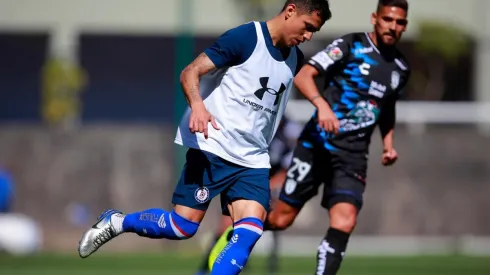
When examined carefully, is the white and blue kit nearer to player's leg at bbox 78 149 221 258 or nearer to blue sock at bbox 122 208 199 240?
player's leg at bbox 78 149 221 258

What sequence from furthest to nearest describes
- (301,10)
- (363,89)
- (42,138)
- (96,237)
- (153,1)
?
(153,1)
(42,138)
(363,89)
(96,237)
(301,10)

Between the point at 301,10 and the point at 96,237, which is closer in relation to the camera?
the point at 301,10

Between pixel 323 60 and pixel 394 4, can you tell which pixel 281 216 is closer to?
pixel 323 60

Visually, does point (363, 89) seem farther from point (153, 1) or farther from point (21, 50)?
point (21, 50)

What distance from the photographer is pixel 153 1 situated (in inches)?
1126

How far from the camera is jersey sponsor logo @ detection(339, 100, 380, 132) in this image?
9830mm

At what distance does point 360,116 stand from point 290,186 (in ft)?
2.77

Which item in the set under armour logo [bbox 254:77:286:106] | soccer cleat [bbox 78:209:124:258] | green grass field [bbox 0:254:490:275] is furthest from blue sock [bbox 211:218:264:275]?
green grass field [bbox 0:254:490:275]

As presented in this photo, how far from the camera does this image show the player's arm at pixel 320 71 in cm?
916

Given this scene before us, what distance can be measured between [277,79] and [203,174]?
0.86 metres

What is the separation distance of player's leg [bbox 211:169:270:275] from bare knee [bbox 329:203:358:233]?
114 centimetres

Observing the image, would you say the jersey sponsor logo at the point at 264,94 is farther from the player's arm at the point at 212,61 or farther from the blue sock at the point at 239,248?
the blue sock at the point at 239,248

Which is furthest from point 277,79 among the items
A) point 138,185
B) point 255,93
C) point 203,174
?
point 138,185

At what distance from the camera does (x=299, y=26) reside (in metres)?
8.43
